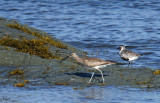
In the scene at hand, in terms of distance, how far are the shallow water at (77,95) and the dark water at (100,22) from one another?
9374 mm

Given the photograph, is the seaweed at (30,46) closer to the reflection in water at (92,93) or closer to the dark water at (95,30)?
the dark water at (95,30)

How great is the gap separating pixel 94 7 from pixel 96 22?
10.4 m

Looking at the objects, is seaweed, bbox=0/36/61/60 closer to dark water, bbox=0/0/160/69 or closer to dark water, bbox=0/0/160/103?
dark water, bbox=0/0/160/103

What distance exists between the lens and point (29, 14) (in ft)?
163

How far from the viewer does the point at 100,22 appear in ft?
144

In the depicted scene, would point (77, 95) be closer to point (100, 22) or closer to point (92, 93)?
point (92, 93)

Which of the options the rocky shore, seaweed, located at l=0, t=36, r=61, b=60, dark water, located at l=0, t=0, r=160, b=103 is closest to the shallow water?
dark water, located at l=0, t=0, r=160, b=103

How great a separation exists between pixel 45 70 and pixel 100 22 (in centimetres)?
2705

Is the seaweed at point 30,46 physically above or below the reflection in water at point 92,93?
above

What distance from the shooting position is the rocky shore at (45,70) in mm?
16078

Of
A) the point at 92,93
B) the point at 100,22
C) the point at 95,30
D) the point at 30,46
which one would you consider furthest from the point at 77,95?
the point at 100,22

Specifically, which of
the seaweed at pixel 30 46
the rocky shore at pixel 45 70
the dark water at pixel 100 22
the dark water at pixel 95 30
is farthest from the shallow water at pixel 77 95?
the dark water at pixel 100 22

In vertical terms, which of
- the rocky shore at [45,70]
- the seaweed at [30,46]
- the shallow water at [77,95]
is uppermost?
the seaweed at [30,46]

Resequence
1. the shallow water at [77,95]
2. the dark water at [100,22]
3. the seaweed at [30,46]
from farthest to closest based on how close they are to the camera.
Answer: the dark water at [100,22]
the seaweed at [30,46]
the shallow water at [77,95]
